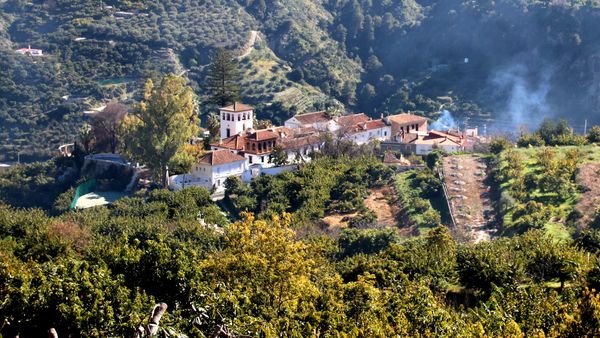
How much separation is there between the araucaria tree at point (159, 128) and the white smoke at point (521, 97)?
122 ft

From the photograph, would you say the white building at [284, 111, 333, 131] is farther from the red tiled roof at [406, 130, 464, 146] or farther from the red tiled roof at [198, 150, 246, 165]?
the red tiled roof at [198, 150, 246, 165]

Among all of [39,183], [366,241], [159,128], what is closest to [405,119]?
[159,128]

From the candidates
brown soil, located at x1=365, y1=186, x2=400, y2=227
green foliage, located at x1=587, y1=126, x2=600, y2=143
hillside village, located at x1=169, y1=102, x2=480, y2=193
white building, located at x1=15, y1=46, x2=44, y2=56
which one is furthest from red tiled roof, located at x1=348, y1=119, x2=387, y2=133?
white building, located at x1=15, y1=46, x2=44, y2=56

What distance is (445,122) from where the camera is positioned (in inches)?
2982

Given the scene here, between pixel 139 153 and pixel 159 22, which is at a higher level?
pixel 159 22

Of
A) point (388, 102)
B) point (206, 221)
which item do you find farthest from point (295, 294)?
point (388, 102)

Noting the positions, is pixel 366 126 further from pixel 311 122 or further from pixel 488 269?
pixel 488 269

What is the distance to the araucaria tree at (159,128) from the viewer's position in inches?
1877

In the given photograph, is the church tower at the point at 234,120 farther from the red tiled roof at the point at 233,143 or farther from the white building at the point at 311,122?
the white building at the point at 311,122

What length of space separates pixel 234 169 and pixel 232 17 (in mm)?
43913

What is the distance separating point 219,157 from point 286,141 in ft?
17.9

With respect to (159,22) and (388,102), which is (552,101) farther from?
(159,22)

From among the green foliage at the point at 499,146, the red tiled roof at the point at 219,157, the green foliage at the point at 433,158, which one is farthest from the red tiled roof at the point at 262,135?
the green foliage at the point at 499,146

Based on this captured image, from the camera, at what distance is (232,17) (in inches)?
3563
